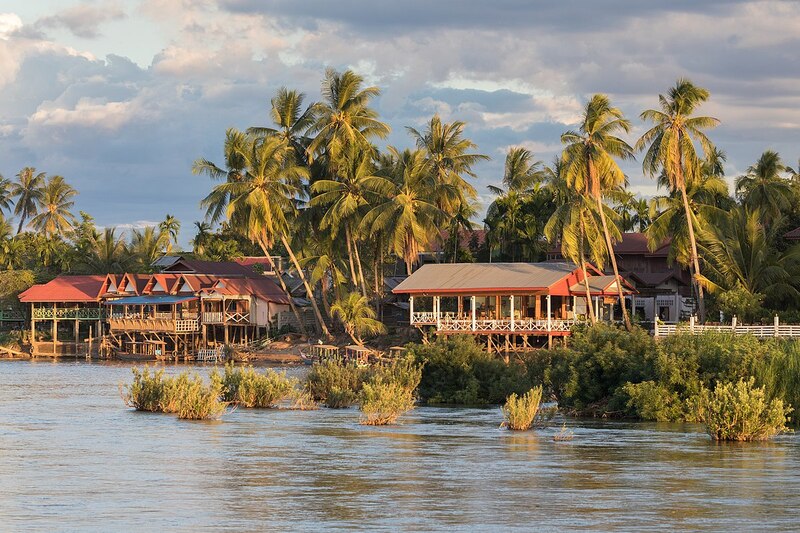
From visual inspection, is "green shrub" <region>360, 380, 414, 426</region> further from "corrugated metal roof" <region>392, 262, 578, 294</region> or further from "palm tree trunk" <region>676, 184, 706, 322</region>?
"corrugated metal roof" <region>392, 262, 578, 294</region>

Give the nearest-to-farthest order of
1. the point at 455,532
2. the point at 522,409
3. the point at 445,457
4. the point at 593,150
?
the point at 455,532 → the point at 445,457 → the point at 522,409 → the point at 593,150

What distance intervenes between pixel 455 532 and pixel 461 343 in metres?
23.6

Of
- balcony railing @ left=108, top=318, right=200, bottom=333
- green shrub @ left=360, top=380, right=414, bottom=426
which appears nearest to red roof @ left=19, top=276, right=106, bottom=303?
balcony railing @ left=108, top=318, right=200, bottom=333

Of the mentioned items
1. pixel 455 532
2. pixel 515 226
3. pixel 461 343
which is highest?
pixel 515 226

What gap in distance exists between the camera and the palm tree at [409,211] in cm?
7212

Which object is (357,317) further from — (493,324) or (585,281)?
(585,281)

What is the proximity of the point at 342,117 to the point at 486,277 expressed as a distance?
16.0 meters

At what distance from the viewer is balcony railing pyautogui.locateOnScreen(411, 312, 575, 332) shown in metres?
64.9

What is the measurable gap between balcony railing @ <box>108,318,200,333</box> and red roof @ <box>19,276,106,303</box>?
11.3ft

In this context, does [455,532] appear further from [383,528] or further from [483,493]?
[483,493]

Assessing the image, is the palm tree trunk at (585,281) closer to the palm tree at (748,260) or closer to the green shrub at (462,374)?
the palm tree at (748,260)

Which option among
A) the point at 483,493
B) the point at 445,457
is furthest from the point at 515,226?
the point at 483,493

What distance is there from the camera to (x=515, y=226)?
8106 centimetres

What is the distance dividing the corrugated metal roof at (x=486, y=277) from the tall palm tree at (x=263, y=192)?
9886mm
